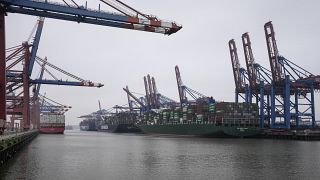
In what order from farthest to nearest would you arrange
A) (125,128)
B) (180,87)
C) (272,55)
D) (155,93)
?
(125,128), (155,93), (180,87), (272,55)

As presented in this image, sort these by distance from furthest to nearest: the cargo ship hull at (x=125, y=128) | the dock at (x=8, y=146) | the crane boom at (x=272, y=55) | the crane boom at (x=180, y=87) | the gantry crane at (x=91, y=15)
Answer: the cargo ship hull at (x=125, y=128)
the crane boom at (x=180, y=87)
the crane boom at (x=272, y=55)
the gantry crane at (x=91, y=15)
the dock at (x=8, y=146)

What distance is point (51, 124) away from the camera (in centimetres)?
13388

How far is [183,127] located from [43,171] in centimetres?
8164

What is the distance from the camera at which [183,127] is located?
106m

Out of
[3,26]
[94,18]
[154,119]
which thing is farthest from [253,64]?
[3,26]

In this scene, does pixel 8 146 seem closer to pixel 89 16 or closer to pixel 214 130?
pixel 89 16

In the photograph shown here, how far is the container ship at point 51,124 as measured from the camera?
438 ft

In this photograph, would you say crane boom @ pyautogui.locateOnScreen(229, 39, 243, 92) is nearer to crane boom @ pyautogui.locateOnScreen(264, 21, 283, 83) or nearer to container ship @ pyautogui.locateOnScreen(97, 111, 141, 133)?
crane boom @ pyautogui.locateOnScreen(264, 21, 283, 83)

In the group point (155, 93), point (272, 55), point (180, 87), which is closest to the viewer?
point (272, 55)

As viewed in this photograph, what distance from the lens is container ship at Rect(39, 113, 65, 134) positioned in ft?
438

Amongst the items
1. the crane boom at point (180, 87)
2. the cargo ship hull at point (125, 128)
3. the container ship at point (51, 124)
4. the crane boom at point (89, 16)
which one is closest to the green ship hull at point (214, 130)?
the crane boom at point (180, 87)

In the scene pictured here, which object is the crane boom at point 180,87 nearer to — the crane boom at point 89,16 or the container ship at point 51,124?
the container ship at point 51,124

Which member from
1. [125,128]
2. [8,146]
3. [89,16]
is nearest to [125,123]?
[125,128]

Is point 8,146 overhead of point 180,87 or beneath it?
beneath
